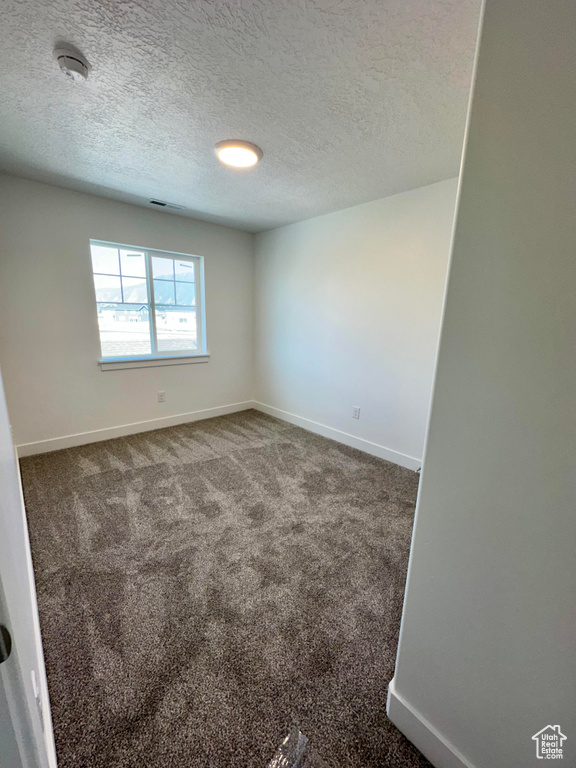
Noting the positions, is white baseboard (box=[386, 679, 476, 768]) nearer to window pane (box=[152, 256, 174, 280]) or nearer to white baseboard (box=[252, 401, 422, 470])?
white baseboard (box=[252, 401, 422, 470])

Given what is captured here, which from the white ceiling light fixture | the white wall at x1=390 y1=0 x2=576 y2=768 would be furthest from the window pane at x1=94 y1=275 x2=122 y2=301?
the white wall at x1=390 y1=0 x2=576 y2=768

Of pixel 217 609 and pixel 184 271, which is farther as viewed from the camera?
pixel 184 271

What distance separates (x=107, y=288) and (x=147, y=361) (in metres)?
0.84

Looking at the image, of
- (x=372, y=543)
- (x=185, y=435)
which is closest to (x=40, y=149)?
(x=185, y=435)

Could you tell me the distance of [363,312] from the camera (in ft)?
9.87

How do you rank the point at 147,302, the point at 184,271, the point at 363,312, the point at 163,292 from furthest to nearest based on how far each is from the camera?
the point at 184,271
the point at 163,292
the point at 147,302
the point at 363,312

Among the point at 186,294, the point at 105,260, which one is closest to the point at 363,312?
the point at 186,294

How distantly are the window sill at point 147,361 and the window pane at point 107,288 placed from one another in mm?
639

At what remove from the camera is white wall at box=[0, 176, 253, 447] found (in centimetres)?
260

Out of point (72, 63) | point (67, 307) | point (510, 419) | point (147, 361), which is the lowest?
point (147, 361)

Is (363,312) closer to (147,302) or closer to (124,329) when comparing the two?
(147,302)

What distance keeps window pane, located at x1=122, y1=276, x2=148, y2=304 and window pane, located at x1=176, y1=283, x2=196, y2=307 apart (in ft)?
1.26

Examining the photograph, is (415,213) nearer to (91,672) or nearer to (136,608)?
(136,608)

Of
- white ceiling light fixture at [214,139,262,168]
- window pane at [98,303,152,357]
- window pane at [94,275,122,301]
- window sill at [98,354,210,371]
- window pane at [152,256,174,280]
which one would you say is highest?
white ceiling light fixture at [214,139,262,168]
